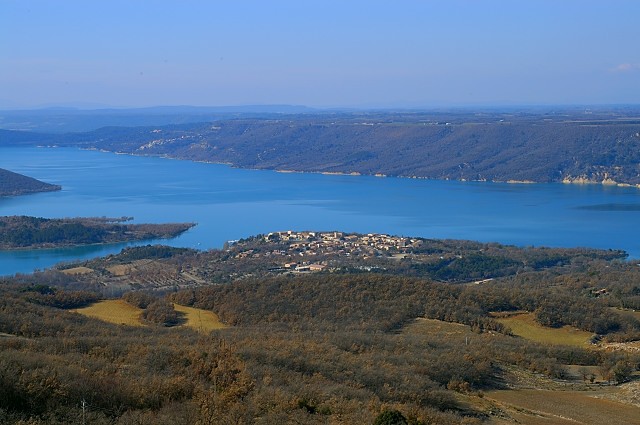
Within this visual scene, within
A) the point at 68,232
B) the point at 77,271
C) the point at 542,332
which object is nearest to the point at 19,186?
the point at 68,232

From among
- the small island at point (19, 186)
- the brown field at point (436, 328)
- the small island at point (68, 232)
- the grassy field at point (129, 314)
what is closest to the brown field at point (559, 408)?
the brown field at point (436, 328)

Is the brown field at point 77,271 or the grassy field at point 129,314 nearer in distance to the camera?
the grassy field at point 129,314

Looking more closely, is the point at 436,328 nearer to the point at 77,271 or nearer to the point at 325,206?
the point at 77,271

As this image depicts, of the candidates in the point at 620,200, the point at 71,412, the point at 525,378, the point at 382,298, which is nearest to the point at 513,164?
the point at 620,200

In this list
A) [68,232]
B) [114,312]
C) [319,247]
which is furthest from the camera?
[68,232]

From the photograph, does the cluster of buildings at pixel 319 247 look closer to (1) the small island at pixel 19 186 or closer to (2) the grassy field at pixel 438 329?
(2) the grassy field at pixel 438 329

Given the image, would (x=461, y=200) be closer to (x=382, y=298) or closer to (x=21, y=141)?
(x=382, y=298)

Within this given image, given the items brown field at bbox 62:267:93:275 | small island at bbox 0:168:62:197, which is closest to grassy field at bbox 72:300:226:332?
brown field at bbox 62:267:93:275
